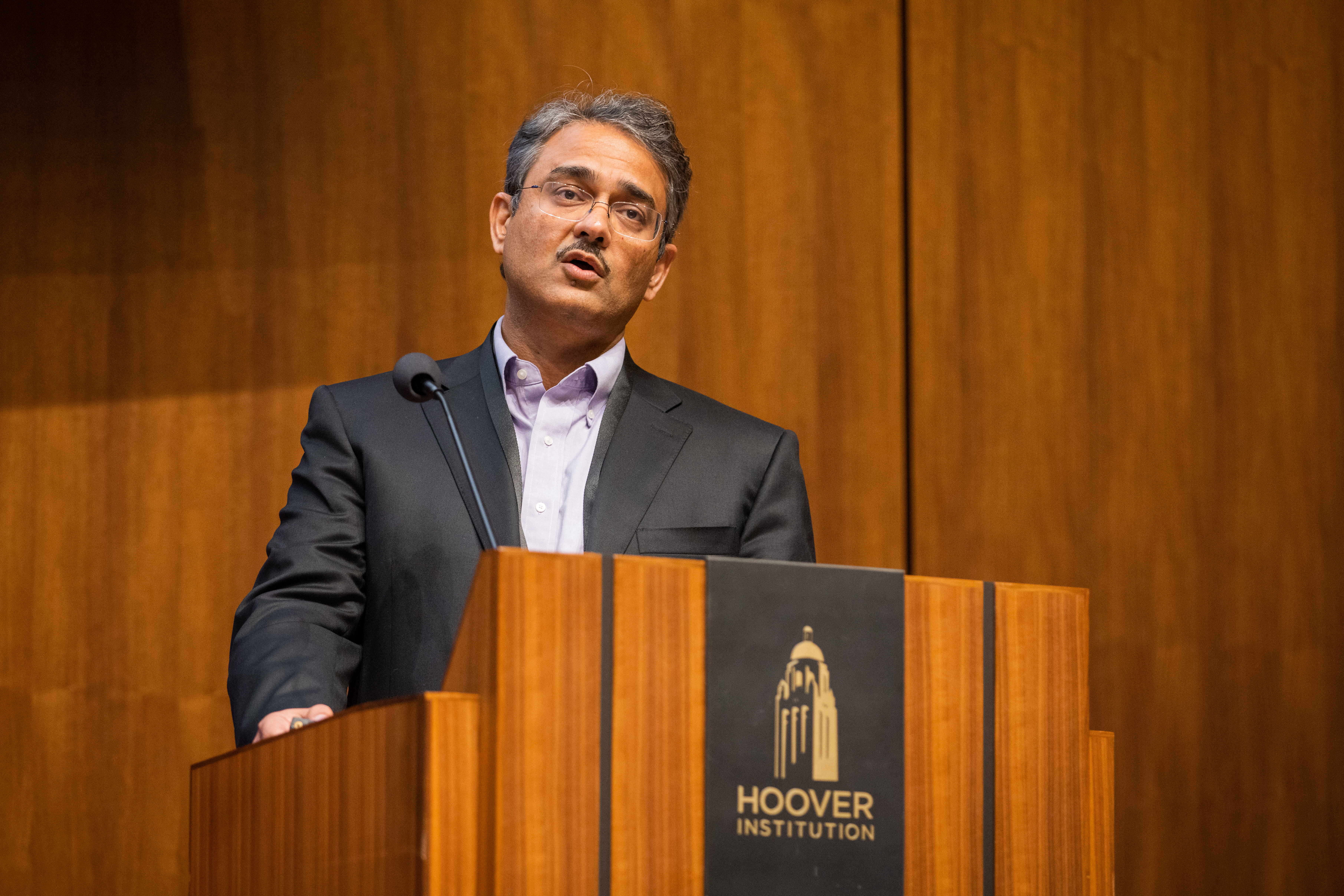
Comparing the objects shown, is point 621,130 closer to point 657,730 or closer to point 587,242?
point 587,242

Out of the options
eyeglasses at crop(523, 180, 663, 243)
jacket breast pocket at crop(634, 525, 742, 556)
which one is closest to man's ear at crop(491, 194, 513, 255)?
eyeglasses at crop(523, 180, 663, 243)

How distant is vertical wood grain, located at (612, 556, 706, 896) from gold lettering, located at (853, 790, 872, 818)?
14 centimetres

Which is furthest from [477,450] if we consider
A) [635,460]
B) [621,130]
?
[621,130]

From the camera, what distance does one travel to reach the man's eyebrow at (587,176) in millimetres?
2086

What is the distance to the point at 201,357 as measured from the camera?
8.47 ft

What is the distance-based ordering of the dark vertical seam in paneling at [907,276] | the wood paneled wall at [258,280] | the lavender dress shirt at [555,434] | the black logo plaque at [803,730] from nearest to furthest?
the black logo plaque at [803,730]
the lavender dress shirt at [555,434]
the wood paneled wall at [258,280]
the dark vertical seam in paneling at [907,276]

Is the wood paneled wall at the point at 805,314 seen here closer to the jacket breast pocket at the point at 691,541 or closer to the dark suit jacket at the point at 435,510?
the dark suit jacket at the point at 435,510

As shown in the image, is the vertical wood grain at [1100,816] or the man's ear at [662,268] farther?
the man's ear at [662,268]

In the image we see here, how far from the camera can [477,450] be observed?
194cm

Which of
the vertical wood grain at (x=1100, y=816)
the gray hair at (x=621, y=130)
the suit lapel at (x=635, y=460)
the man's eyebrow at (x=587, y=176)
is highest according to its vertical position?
the gray hair at (x=621, y=130)

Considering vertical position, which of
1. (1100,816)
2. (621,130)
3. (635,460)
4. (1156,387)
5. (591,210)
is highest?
(621,130)

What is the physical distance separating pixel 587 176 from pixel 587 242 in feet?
0.37

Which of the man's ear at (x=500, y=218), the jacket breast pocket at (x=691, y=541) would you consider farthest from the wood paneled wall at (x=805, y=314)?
the jacket breast pocket at (x=691, y=541)

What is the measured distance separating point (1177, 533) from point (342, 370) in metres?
1.69
